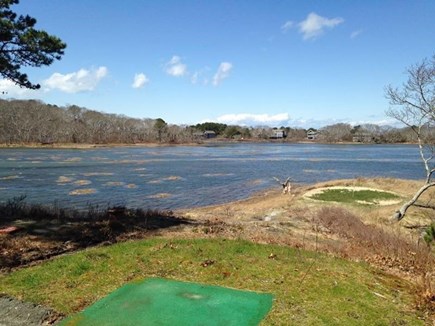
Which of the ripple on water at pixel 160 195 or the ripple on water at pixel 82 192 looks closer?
the ripple on water at pixel 160 195

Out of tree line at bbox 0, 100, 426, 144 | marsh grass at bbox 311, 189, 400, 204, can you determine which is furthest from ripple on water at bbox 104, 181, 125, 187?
tree line at bbox 0, 100, 426, 144

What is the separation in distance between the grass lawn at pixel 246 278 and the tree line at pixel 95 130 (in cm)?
9527

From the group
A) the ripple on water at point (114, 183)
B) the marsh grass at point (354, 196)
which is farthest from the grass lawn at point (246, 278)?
the ripple on water at point (114, 183)

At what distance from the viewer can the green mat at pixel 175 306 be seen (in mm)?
5867

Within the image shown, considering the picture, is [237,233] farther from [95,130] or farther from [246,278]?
[95,130]

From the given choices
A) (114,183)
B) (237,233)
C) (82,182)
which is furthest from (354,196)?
(82,182)

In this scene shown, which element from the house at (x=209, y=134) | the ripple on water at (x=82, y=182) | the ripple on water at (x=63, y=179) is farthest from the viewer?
the house at (x=209, y=134)

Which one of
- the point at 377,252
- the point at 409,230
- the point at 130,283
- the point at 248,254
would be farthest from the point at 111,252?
the point at 409,230

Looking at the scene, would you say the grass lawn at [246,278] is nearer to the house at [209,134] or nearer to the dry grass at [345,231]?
the dry grass at [345,231]

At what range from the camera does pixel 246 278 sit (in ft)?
25.3

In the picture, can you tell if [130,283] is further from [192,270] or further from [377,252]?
[377,252]

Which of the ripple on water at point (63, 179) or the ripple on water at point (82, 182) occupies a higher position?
the ripple on water at point (63, 179)

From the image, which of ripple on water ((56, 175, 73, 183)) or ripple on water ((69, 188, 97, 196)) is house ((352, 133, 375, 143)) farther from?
ripple on water ((69, 188, 97, 196))

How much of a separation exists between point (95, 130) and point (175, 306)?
14256 cm
